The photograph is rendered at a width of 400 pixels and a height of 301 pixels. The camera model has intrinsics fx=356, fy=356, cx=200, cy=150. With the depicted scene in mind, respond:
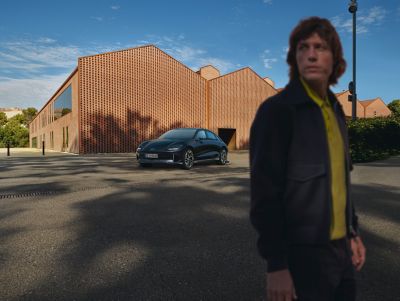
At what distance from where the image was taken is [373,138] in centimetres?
1402

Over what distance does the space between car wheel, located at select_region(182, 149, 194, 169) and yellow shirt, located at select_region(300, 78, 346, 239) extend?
980 cm

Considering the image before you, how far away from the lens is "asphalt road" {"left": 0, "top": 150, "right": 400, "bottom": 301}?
2.66m

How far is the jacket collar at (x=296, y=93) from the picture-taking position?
1333 mm

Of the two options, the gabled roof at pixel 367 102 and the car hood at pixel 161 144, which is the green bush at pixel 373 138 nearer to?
the car hood at pixel 161 144

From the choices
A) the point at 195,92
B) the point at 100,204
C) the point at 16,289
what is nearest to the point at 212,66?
the point at 195,92

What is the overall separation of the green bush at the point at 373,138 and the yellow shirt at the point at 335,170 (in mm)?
12471

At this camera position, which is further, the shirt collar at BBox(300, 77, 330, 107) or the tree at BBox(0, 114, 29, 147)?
the tree at BBox(0, 114, 29, 147)

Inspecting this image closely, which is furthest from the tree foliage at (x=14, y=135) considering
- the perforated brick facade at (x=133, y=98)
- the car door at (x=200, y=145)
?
the car door at (x=200, y=145)

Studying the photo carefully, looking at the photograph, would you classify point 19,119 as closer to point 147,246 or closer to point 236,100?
point 236,100

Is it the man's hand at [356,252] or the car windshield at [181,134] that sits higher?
the car windshield at [181,134]

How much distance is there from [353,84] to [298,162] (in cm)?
1470

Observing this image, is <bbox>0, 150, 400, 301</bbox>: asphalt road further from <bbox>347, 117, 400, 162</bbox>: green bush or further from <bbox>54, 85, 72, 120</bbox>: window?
<bbox>54, 85, 72, 120</bbox>: window

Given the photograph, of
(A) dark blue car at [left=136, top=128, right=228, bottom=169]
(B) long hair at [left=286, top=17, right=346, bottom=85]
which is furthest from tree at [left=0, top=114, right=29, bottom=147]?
(B) long hair at [left=286, top=17, right=346, bottom=85]

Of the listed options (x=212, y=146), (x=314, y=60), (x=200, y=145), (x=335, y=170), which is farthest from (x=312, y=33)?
(x=212, y=146)
